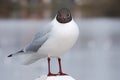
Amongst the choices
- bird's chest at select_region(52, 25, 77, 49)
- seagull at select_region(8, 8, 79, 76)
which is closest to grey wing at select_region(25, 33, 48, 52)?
seagull at select_region(8, 8, 79, 76)

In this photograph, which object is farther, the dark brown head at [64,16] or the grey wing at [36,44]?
the grey wing at [36,44]

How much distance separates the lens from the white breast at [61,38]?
2016 mm

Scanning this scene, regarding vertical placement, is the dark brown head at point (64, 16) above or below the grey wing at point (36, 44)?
above

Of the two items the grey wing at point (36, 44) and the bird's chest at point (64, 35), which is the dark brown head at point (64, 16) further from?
the grey wing at point (36, 44)

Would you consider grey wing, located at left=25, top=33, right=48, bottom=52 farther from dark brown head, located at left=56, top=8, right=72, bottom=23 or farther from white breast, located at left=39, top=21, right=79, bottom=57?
dark brown head, located at left=56, top=8, right=72, bottom=23

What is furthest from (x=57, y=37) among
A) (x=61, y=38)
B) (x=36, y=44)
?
(x=36, y=44)

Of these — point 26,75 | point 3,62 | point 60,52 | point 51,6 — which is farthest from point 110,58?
point 51,6

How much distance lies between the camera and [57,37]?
80.5 inches

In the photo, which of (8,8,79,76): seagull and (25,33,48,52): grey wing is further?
(25,33,48,52): grey wing

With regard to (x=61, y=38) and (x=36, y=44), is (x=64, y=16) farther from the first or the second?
(x=36, y=44)

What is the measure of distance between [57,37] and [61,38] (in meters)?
0.02

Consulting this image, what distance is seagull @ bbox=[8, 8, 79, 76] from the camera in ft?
6.61

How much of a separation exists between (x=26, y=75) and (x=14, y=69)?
38 cm

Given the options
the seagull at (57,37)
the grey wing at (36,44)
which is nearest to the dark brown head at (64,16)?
the seagull at (57,37)
